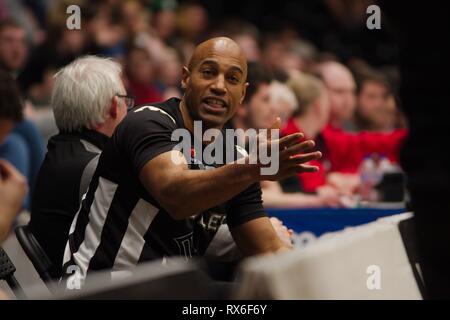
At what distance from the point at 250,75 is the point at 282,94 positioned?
0.39 meters

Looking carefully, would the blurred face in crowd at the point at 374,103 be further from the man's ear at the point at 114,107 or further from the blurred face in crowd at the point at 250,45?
the man's ear at the point at 114,107

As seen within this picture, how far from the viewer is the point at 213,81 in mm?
4008

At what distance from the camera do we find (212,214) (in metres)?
4.22

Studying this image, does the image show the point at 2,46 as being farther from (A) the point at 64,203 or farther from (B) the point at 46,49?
(A) the point at 64,203

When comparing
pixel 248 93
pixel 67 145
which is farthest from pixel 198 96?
pixel 248 93

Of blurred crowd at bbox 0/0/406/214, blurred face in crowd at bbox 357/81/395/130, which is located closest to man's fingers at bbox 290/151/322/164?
blurred crowd at bbox 0/0/406/214

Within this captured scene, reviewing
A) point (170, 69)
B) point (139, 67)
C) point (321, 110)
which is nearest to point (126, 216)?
point (321, 110)

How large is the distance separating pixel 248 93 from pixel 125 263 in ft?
10.4

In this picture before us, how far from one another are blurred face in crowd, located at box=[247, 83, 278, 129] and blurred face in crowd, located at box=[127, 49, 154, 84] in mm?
3374

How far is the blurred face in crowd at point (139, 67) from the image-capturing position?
33.1 feet

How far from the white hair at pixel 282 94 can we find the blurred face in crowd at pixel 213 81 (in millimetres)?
2941

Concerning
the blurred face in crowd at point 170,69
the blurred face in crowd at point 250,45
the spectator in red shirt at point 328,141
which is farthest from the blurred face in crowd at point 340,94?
the blurred face in crowd at point 250,45

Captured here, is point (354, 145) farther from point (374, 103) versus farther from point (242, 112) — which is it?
point (374, 103)

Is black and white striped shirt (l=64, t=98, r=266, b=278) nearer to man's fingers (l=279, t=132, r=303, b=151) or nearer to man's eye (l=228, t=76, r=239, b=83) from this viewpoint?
man's eye (l=228, t=76, r=239, b=83)
